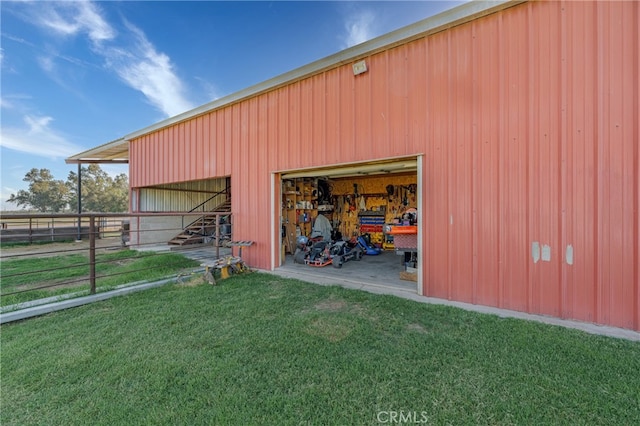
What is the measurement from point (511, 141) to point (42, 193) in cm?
3821

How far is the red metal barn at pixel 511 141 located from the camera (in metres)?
2.72

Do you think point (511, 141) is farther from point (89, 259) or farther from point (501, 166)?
point (89, 259)

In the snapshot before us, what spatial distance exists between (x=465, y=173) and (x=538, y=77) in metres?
A: 1.33

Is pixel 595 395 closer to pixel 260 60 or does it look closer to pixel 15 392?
pixel 15 392

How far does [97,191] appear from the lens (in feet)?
91.9

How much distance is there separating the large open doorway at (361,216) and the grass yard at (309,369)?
1.65 metres

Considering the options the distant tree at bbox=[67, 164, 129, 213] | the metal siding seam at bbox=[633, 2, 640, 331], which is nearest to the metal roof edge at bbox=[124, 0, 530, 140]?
the metal siding seam at bbox=[633, 2, 640, 331]

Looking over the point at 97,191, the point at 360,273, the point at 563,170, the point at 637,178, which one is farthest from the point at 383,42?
the point at 97,191

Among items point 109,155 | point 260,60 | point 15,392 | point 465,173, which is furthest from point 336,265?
point 109,155

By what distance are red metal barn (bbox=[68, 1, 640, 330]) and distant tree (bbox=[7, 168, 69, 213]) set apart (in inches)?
1374

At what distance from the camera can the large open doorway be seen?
4.62 metres

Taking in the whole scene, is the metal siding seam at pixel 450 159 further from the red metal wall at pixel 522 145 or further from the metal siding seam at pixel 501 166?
the metal siding seam at pixel 501 166

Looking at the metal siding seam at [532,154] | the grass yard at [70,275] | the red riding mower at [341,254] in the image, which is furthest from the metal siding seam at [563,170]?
the grass yard at [70,275]

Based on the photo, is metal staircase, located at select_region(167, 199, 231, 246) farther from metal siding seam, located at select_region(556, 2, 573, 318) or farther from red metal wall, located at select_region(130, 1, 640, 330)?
metal siding seam, located at select_region(556, 2, 573, 318)
